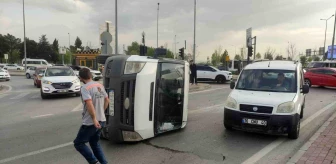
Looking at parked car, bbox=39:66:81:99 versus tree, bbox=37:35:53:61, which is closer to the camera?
parked car, bbox=39:66:81:99

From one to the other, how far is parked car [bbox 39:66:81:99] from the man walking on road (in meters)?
10.4

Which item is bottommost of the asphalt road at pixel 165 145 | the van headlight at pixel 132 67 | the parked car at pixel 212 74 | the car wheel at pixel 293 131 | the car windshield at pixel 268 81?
the asphalt road at pixel 165 145

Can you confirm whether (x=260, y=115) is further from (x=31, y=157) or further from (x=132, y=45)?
(x=132, y=45)

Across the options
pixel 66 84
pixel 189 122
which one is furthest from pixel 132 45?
pixel 189 122

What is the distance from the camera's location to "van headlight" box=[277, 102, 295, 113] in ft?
19.0

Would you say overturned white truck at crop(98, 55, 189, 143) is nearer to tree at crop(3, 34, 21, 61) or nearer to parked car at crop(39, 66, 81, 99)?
parked car at crop(39, 66, 81, 99)

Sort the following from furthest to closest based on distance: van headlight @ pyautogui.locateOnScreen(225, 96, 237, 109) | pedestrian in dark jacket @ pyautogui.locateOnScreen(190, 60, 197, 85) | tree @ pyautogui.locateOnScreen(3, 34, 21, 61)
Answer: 1. tree @ pyautogui.locateOnScreen(3, 34, 21, 61)
2. pedestrian in dark jacket @ pyautogui.locateOnScreen(190, 60, 197, 85)
3. van headlight @ pyautogui.locateOnScreen(225, 96, 237, 109)

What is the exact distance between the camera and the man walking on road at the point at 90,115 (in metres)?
3.82

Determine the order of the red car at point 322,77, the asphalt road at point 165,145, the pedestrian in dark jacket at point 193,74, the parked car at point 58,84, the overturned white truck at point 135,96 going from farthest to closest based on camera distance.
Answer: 1. the pedestrian in dark jacket at point 193,74
2. the red car at point 322,77
3. the parked car at point 58,84
4. the overturned white truck at point 135,96
5. the asphalt road at point 165,145

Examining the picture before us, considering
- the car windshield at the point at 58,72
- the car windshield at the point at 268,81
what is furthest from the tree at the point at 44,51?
the car windshield at the point at 268,81

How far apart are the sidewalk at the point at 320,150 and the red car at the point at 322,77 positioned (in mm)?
13609

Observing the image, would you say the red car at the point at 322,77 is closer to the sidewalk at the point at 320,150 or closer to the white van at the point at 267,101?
the white van at the point at 267,101

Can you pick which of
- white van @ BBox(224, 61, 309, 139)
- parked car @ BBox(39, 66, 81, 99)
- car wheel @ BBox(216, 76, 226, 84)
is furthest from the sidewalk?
car wheel @ BBox(216, 76, 226, 84)

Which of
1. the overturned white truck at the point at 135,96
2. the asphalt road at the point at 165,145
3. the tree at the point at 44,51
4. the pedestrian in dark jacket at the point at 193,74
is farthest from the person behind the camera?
the tree at the point at 44,51
